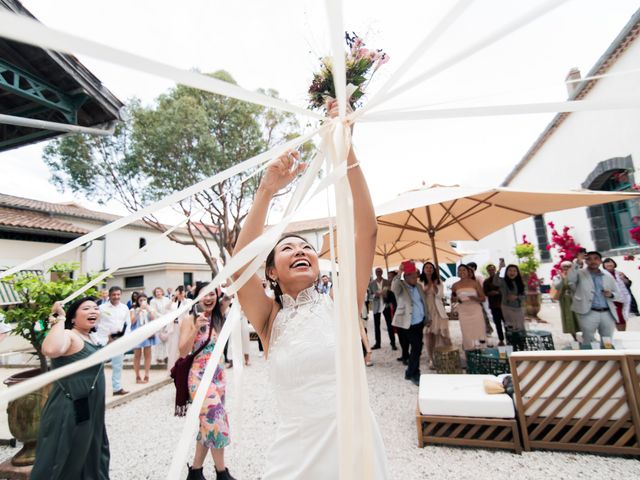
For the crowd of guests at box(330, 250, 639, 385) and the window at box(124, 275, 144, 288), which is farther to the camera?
the window at box(124, 275, 144, 288)

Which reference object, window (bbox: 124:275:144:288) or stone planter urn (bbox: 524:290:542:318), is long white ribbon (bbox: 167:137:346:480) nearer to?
stone planter urn (bbox: 524:290:542:318)

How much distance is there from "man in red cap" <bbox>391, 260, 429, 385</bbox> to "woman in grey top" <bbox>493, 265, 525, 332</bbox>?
2.21m

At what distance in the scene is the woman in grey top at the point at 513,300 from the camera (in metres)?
7.09

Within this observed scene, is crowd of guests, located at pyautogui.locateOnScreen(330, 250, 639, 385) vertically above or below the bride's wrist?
below

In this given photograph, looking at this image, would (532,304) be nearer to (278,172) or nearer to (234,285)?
(278,172)

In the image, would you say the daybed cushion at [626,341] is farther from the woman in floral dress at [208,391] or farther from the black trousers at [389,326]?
the woman in floral dress at [208,391]

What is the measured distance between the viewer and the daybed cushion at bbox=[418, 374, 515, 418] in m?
3.39

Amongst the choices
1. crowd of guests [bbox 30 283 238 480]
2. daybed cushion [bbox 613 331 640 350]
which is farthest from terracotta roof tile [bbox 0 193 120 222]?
daybed cushion [bbox 613 331 640 350]

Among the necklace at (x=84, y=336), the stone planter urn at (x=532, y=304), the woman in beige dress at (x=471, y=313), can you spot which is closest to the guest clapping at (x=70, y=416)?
the necklace at (x=84, y=336)

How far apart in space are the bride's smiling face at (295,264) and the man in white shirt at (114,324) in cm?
564

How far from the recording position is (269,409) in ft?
16.8

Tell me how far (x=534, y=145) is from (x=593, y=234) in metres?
6.83

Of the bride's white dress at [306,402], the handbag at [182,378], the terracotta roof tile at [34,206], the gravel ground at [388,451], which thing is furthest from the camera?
the terracotta roof tile at [34,206]

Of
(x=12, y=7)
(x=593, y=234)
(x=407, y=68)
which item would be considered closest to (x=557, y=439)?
(x=407, y=68)
